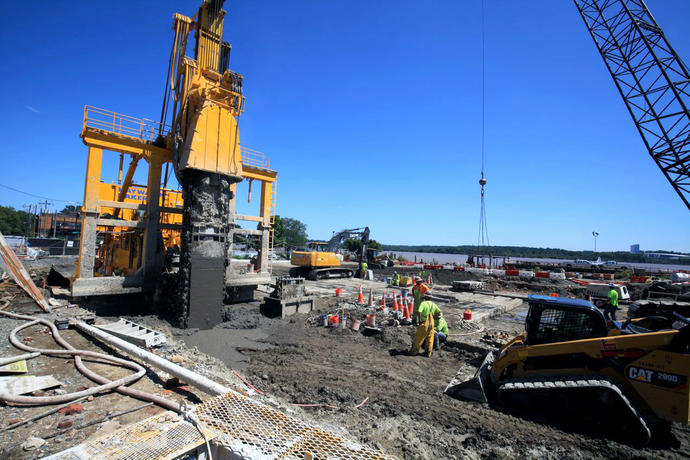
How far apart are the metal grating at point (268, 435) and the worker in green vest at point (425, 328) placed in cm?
Result: 469

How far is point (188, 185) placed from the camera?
1023 cm

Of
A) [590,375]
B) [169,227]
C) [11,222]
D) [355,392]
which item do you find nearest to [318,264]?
[169,227]

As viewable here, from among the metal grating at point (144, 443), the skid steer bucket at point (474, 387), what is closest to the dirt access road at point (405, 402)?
the skid steer bucket at point (474, 387)

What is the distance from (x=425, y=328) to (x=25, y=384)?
6781mm

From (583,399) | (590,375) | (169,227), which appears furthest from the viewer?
(169,227)

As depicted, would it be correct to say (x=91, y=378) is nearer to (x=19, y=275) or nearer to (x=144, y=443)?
(x=144, y=443)

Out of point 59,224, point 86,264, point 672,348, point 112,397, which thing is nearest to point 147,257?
point 86,264

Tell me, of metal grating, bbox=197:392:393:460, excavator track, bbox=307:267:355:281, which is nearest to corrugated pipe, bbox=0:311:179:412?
metal grating, bbox=197:392:393:460

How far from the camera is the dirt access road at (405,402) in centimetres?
418

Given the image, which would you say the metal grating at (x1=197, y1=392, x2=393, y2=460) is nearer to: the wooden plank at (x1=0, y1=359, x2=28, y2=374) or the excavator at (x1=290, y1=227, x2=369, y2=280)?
the wooden plank at (x1=0, y1=359, x2=28, y2=374)

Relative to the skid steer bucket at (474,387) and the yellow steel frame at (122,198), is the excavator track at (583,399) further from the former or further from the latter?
the yellow steel frame at (122,198)

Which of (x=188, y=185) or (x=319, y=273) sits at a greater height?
(x=188, y=185)

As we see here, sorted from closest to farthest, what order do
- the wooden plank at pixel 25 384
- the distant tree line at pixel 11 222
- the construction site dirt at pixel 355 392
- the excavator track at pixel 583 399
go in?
1. the wooden plank at pixel 25 384
2. the construction site dirt at pixel 355 392
3. the excavator track at pixel 583 399
4. the distant tree line at pixel 11 222

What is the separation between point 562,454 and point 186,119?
12.3 metres
